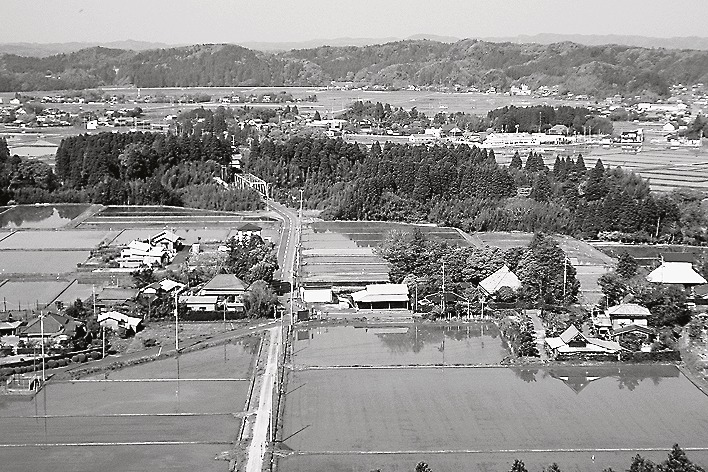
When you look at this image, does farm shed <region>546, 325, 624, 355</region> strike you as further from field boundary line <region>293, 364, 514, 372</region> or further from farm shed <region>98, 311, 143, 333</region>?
farm shed <region>98, 311, 143, 333</region>

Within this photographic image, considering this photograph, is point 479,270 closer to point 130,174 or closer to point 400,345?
point 400,345

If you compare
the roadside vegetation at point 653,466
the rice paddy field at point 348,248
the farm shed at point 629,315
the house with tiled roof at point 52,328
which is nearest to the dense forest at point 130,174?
the rice paddy field at point 348,248

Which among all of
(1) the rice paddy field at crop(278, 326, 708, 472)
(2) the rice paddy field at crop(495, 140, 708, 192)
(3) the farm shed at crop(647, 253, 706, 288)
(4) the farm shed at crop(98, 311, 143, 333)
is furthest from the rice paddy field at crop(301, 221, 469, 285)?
(2) the rice paddy field at crop(495, 140, 708, 192)

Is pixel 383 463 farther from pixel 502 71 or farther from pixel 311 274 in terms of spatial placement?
pixel 502 71

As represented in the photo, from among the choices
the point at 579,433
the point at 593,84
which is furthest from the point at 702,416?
the point at 593,84

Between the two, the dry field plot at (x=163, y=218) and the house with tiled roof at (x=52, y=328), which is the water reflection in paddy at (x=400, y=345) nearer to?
the house with tiled roof at (x=52, y=328)

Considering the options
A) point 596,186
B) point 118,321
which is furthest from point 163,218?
point 596,186
